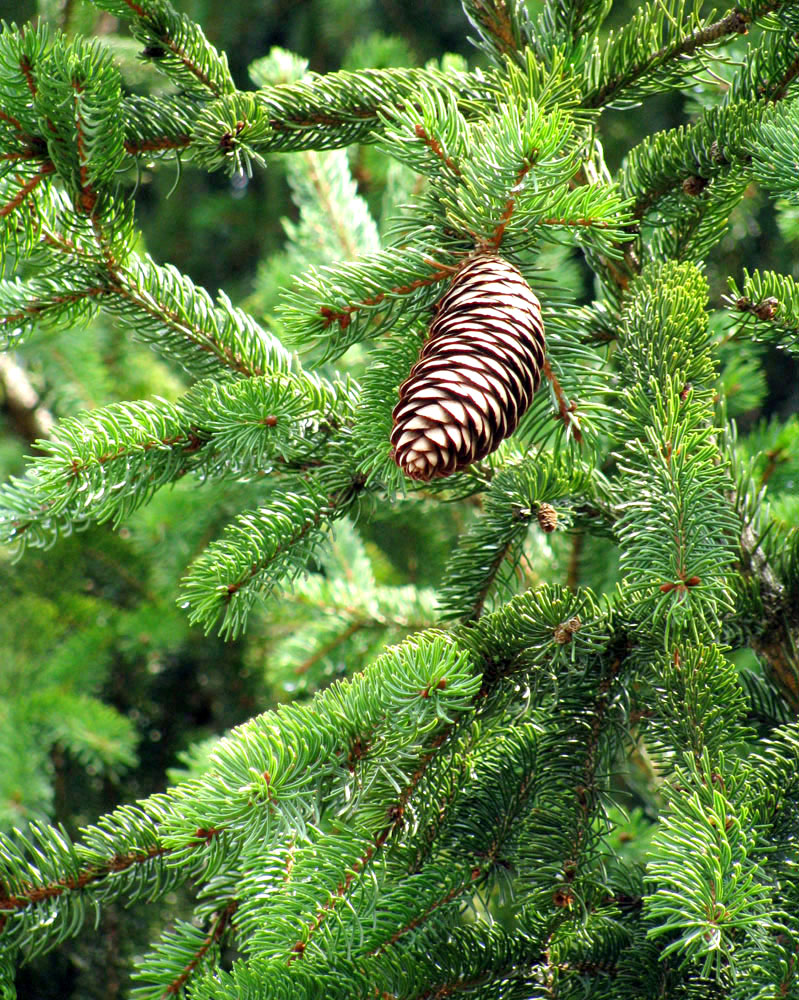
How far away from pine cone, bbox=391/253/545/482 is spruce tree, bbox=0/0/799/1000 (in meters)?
0.03

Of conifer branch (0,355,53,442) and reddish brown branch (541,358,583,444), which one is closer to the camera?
reddish brown branch (541,358,583,444)

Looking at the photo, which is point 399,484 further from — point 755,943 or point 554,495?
point 755,943

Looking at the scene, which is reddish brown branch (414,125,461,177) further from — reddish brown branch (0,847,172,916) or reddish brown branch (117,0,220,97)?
reddish brown branch (0,847,172,916)

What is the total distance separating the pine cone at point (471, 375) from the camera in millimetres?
601

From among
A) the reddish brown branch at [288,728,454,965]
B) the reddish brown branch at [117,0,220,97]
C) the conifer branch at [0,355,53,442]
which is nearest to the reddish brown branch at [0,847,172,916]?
the reddish brown branch at [288,728,454,965]

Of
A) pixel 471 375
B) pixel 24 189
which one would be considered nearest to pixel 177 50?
pixel 24 189

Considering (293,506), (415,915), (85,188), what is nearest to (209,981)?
(415,915)

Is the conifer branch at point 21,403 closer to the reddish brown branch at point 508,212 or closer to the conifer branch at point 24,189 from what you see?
the conifer branch at point 24,189

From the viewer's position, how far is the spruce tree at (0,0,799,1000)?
0.61 metres

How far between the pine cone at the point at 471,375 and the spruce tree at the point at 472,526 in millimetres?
27

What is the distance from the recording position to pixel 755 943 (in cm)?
55

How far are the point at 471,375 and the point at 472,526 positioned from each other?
264 mm

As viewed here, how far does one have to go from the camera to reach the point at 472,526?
85cm

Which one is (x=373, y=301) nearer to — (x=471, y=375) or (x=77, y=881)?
(x=471, y=375)
